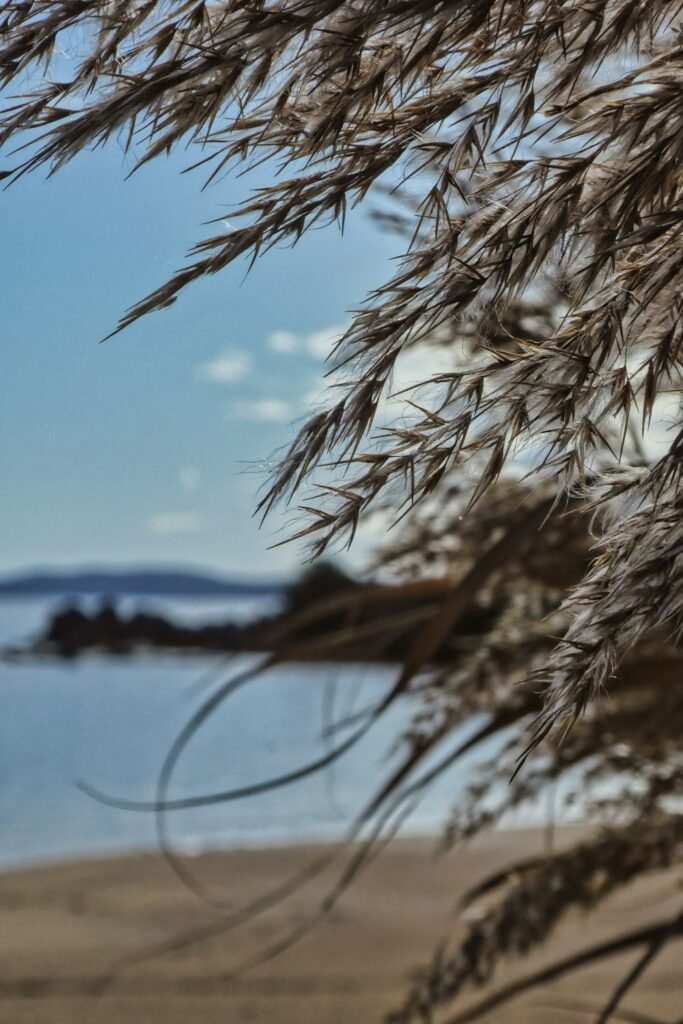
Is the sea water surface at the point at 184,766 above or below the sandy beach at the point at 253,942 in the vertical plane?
above

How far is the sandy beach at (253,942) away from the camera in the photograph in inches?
130

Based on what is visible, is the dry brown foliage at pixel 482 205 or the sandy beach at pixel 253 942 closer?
the dry brown foliage at pixel 482 205

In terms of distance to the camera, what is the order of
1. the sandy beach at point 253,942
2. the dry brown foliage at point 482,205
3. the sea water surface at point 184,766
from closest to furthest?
the dry brown foliage at point 482,205, the sandy beach at point 253,942, the sea water surface at point 184,766

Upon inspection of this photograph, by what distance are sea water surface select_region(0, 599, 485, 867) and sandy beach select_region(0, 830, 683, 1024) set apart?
1.66ft

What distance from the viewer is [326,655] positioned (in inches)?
72.9

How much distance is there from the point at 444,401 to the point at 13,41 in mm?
407

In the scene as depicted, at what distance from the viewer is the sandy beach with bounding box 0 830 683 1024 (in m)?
3.29

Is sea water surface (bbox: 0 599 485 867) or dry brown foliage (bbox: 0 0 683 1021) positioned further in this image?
sea water surface (bbox: 0 599 485 867)

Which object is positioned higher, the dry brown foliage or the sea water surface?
the sea water surface

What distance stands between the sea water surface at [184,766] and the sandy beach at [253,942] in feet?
1.66

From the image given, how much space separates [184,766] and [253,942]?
23.2ft

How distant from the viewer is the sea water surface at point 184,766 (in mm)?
7236

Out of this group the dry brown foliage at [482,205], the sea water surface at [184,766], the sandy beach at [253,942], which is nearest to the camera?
the dry brown foliage at [482,205]

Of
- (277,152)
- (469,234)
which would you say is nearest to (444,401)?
(469,234)
